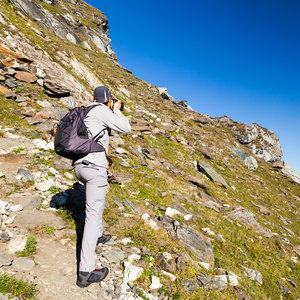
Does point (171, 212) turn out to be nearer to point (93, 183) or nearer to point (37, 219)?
point (37, 219)

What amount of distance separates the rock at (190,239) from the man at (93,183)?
4.00 m

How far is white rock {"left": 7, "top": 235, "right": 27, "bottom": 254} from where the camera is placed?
12.7 feet

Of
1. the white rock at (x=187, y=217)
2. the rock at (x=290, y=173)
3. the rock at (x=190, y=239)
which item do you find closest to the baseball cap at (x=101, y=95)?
the rock at (x=190, y=239)

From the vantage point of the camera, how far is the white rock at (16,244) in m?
3.88

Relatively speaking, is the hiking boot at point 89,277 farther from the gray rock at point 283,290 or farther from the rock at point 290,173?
the rock at point 290,173

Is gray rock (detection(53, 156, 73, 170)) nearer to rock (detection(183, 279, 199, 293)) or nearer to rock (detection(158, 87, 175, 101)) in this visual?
rock (detection(183, 279, 199, 293))

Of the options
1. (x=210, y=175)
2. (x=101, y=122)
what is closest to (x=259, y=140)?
(x=210, y=175)

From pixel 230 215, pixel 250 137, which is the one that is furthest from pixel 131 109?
pixel 250 137

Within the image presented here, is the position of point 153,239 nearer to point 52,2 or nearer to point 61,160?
point 61,160

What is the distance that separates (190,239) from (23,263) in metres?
5.71

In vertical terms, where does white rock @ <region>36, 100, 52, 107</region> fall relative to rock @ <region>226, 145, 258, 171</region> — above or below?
below

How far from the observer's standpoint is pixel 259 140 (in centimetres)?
4041

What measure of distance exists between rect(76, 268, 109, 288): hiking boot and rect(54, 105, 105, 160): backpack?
218 cm

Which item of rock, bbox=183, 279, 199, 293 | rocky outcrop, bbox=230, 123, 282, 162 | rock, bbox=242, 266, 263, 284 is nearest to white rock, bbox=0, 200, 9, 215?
rock, bbox=183, 279, 199, 293
